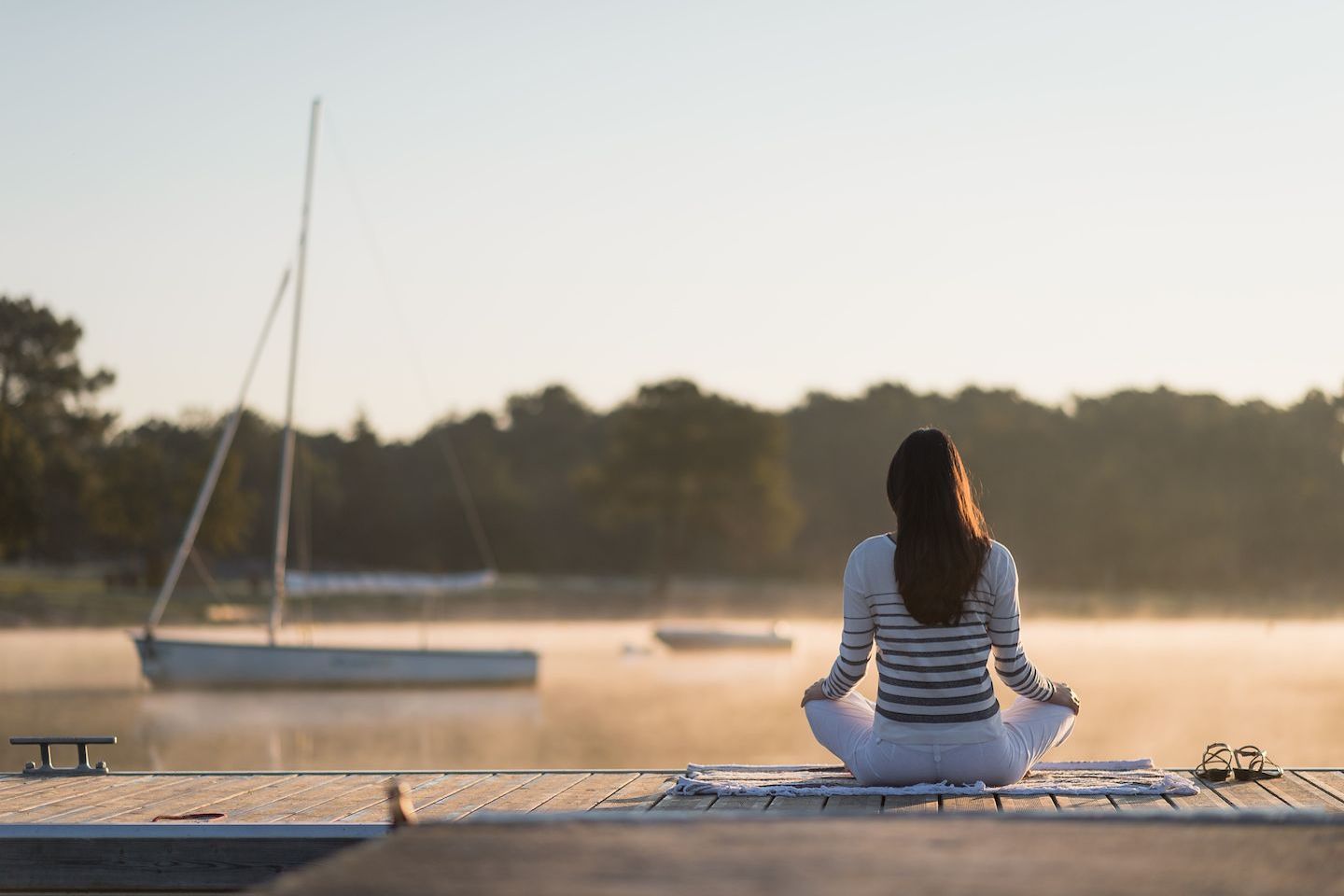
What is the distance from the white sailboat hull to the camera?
23.7 metres

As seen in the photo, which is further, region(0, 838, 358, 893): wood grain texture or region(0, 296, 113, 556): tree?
region(0, 296, 113, 556): tree

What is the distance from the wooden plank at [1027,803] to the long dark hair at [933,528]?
0.58 meters

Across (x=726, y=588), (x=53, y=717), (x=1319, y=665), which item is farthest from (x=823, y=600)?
(x=53, y=717)

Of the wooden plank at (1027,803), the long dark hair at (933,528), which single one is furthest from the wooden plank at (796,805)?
the long dark hair at (933,528)

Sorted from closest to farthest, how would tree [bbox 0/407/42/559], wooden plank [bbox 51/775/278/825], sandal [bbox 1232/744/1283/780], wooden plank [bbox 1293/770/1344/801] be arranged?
1. wooden plank [bbox 1293/770/1344/801]
2. wooden plank [bbox 51/775/278/825]
3. sandal [bbox 1232/744/1283/780]
4. tree [bbox 0/407/42/559]

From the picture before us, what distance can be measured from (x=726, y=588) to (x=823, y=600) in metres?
4.06

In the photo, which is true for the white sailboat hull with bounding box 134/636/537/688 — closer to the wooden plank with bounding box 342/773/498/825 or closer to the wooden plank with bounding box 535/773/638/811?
the wooden plank with bounding box 342/773/498/825

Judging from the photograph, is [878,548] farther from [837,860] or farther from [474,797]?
[837,860]

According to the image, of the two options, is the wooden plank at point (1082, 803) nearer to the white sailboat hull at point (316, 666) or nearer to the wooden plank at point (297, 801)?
the wooden plank at point (297, 801)

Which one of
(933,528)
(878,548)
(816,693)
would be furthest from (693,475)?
(933,528)

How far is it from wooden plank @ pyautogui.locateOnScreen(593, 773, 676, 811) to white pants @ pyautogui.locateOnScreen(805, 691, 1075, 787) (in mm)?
576

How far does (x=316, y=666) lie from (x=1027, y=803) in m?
19.9

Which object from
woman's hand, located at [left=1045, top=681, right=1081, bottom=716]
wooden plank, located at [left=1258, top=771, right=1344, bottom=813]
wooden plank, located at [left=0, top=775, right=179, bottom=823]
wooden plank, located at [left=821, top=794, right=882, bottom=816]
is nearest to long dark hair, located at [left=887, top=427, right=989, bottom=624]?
wooden plank, located at [left=821, top=794, right=882, bottom=816]

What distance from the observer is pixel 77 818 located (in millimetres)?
5535
